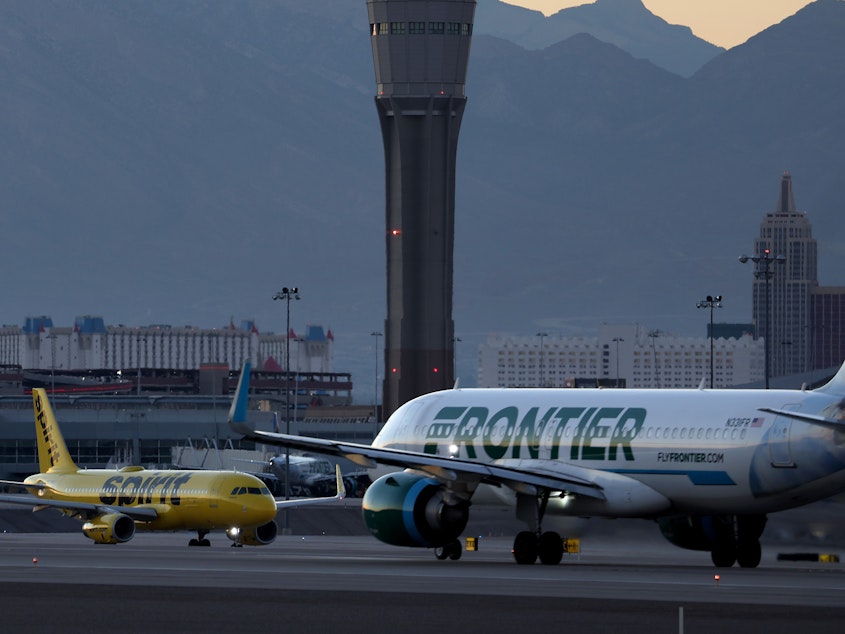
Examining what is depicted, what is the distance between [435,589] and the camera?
40594 millimetres

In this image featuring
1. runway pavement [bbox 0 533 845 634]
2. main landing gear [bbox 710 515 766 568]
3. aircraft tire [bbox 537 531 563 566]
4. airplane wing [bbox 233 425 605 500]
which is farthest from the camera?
main landing gear [bbox 710 515 766 568]

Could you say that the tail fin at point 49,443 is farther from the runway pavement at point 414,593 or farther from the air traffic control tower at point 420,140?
the air traffic control tower at point 420,140

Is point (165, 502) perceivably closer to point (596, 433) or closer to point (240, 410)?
point (596, 433)

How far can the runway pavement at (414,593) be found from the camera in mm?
33438

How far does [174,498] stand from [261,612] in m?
35.9

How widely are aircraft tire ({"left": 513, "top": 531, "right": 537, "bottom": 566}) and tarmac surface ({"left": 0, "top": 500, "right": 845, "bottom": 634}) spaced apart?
0.28 metres

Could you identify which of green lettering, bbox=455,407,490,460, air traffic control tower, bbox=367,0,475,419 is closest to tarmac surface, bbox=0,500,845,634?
green lettering, bbox=455,407,490,460

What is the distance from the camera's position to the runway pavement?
33.4 m

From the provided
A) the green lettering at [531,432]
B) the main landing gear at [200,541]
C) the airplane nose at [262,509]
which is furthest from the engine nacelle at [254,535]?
the green lettering at [531,432]

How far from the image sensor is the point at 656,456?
4884cm

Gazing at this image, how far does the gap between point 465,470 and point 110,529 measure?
23495mm

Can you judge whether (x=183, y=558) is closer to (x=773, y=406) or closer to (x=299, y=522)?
(x=773, y=406)

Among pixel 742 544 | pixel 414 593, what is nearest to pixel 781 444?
pixel 742 544

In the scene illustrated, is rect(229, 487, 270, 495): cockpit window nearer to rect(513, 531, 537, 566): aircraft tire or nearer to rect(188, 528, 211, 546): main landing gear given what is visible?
rect(188, 528, 211, 546): main landing gear
